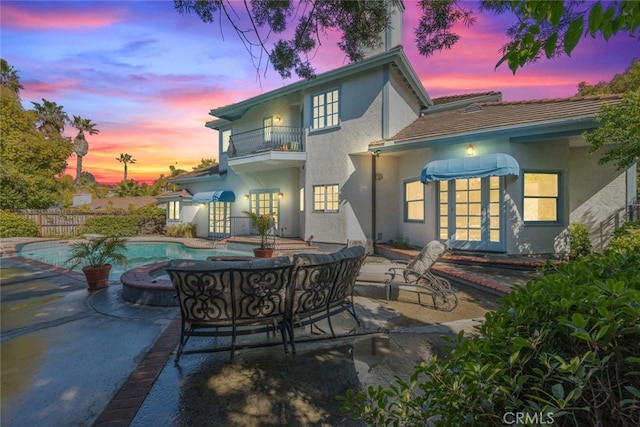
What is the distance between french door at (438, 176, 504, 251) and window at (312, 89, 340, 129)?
6.20m

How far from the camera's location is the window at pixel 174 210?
24172 millimetres

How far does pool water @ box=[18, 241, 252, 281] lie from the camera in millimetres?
15023

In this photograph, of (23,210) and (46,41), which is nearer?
(46,41)

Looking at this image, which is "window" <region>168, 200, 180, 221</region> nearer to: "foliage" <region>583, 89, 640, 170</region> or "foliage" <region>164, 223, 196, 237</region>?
"foliage" <region>164, 223, 196, 237</region>

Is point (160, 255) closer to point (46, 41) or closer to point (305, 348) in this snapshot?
point (46, 41)

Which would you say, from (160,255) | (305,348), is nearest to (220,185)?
(160,255)

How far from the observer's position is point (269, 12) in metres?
5.36

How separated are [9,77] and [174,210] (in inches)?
1259

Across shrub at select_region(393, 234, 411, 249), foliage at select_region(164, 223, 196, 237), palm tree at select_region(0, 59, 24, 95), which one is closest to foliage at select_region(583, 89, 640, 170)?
shrub at select_region(393, 234, 411, 249)

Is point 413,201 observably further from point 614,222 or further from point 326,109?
point 614,222

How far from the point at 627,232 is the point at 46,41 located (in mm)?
14467

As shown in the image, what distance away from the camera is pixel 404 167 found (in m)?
14.2

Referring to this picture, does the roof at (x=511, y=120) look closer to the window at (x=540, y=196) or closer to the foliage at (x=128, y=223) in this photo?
the window at (x=540, y=196)

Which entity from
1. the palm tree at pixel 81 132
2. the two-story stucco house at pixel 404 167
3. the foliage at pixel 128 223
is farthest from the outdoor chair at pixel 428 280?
the palm tree at pixel 81 132
